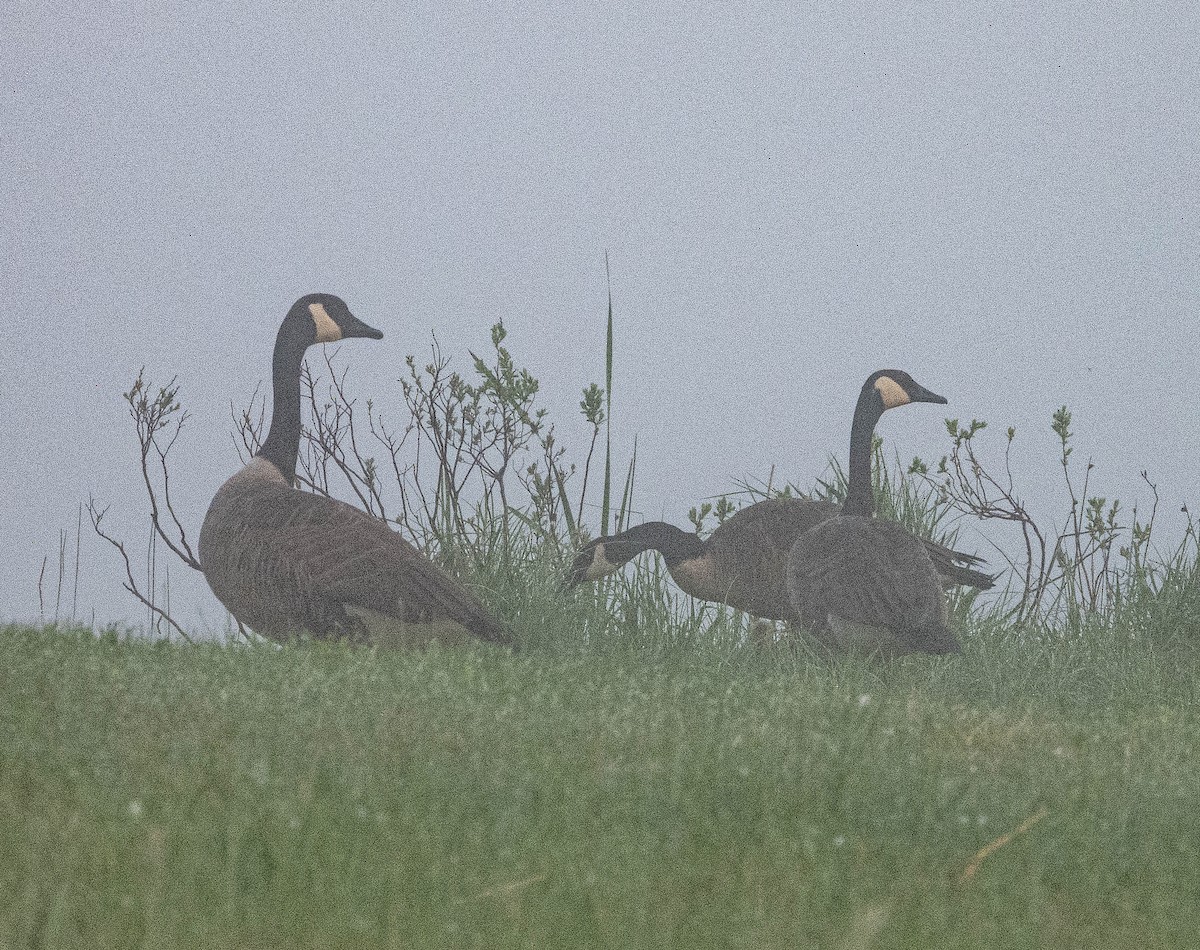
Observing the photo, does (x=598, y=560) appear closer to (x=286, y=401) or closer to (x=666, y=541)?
(x=666, y=541)

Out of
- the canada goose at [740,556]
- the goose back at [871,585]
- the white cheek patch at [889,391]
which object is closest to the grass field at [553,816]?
the goose back at [871,585]

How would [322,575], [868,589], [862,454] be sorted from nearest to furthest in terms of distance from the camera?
[322,575], [868,589], [862,454]

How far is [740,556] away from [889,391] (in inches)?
82.4

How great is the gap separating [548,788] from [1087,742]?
3.51m

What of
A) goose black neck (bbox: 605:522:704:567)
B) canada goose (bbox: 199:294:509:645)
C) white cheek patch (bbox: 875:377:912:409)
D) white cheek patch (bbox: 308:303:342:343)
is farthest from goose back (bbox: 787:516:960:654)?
white cheek patch (bbox: 308:303:342:343)

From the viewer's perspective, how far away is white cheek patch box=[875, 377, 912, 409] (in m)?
11.9

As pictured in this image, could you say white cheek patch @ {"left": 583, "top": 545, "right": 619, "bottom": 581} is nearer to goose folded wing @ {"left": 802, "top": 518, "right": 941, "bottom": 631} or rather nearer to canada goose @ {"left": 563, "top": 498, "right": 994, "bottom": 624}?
canada goose @ {"left": 563, "top": 498, "right": 994, "bottom": 624}

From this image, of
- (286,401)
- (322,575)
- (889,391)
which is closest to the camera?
(322,575)

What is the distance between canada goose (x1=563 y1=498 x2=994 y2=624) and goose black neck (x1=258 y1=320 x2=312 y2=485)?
2.61 metres

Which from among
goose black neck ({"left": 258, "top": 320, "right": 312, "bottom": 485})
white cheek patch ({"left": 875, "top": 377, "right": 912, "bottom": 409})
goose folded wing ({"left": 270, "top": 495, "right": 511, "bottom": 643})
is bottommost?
goose folded wing ({"left": 270, "top": 495, "right": 511, "bottom": 643})

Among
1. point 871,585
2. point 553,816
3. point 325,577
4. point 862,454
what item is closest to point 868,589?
point 871,585

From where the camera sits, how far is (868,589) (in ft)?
30.9

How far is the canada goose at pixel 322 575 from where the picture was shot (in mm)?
8547

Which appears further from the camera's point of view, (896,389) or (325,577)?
(896,389)
